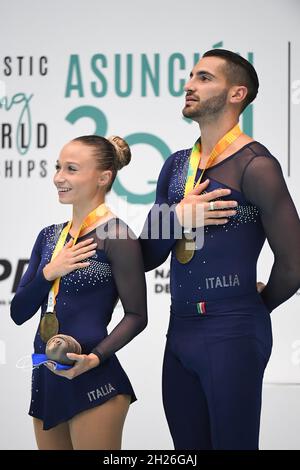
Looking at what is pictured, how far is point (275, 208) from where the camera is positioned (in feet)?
8.49

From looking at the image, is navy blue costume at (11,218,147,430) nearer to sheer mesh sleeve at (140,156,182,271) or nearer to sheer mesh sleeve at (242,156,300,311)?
sheer mesh sleeve at (140,156,182,271)

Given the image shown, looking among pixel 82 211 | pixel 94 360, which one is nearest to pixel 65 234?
pixel 82 211

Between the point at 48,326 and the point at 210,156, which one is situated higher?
the point at 210,156

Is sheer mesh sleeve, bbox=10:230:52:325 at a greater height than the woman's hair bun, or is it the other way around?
the woman's hair bun

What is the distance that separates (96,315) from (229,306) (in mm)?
462

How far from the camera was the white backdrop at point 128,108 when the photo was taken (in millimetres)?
5527

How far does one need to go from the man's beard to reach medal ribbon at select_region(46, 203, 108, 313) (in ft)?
1.50

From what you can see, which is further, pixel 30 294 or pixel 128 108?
pixel 128 108

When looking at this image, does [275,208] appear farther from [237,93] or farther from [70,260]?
[70,260]

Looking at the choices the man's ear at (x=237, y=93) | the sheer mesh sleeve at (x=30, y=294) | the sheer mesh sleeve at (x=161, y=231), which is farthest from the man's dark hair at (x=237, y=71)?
the sheer mesh sleeve at (x=30, y=294)

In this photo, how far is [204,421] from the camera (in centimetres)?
269

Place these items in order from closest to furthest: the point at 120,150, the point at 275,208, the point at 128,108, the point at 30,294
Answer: the point at 275,208
the point at 30,294
the point at 120,150
the point at 128,108

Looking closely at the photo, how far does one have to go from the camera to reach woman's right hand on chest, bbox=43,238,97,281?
2.78 metres

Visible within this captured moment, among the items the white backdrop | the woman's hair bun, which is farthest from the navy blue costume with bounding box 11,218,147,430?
the white backdrop
